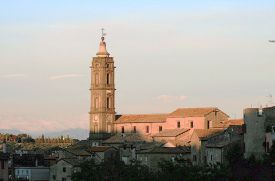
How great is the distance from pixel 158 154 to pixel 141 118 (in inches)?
1559

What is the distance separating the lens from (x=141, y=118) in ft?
508

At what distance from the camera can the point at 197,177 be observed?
82688mm

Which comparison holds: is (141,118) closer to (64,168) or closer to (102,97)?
(102,97)

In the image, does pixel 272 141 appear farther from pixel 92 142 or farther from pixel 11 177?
pixel 92 142

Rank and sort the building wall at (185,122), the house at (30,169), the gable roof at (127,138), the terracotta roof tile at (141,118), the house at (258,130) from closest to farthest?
the house at (258,130) → the house at (30,169) → the building wall at (185,122) → the gable roof at (127,138) → the terracotta roof tile at (141,118)

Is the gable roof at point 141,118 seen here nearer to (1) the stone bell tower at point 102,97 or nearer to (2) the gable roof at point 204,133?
(1) the stone bell tower at point 102,97

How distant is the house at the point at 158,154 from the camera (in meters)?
112

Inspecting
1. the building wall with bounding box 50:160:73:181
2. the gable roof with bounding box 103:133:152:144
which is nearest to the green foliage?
the building wall with bounding box 50:160:73:181

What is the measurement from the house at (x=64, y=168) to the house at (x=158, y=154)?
831cm

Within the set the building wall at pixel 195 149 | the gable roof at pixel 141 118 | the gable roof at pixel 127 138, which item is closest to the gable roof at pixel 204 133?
the building wall at pixel 195 149

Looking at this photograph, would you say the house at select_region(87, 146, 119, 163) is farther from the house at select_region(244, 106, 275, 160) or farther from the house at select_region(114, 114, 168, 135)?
the house at select_region(244, 106, 275, 160)

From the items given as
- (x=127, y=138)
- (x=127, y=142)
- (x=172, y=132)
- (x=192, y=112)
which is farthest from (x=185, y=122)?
(x=127, y=138)

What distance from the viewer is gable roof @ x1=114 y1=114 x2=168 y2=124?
5935 inches

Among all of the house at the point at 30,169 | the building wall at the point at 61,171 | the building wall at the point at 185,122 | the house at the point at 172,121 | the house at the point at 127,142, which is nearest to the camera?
the building wall at the point at 61,171
